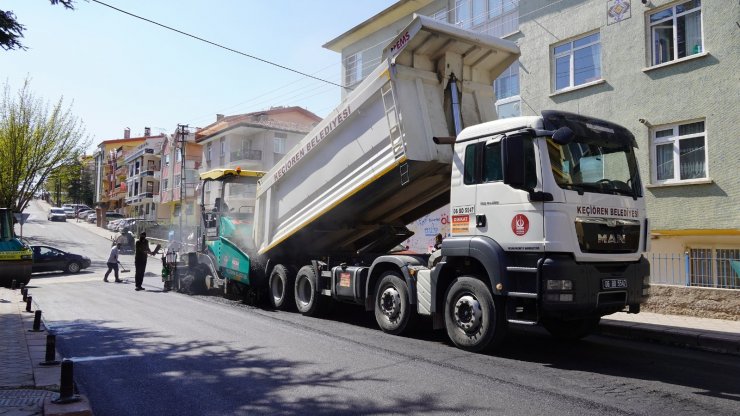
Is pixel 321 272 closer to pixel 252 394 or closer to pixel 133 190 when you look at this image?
pixel 252 394

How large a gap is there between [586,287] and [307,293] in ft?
18.3

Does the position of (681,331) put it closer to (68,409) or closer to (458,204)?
(458,204)

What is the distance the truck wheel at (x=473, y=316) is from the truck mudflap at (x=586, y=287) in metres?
0.57

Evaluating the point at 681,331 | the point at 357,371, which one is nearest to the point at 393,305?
the point at 357,371

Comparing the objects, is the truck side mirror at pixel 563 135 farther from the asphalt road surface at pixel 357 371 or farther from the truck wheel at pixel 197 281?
the truck wheel at pixel 197 281

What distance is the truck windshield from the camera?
640 cm

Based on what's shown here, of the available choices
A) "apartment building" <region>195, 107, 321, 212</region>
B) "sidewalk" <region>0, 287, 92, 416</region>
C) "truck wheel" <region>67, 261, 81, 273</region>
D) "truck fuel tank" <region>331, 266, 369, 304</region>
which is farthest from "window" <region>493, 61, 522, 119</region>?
"apartment building" <region>195, 107, 321, 212</region>

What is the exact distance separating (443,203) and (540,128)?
11.2 ft

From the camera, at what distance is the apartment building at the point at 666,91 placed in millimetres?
12070

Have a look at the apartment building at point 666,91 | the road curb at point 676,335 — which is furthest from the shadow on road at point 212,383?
the apartment building at point 666,91

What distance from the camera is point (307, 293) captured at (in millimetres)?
10367

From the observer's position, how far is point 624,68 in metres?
14.1

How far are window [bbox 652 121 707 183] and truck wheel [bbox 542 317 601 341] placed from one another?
22.2 ft

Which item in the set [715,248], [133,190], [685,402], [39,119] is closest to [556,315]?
[685,402]
